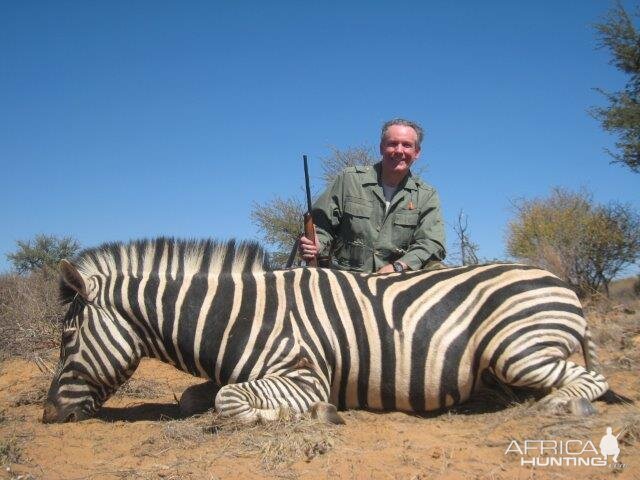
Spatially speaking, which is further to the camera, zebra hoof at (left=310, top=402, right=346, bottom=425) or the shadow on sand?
the shadow on sand

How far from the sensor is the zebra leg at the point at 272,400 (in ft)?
10.5

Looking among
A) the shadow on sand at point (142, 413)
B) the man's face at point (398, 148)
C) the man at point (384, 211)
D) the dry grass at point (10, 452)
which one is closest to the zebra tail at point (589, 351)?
the man at point (384, 211)

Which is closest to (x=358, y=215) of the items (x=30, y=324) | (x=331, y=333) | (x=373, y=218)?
(x=373, y=218)

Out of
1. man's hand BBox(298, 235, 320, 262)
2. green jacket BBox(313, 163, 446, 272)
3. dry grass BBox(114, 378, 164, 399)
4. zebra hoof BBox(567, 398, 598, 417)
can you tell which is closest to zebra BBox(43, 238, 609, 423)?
zebra hoof BBox(567, 398, 598, 417)

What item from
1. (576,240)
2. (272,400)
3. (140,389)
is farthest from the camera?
(576,240)

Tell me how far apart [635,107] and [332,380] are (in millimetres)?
11515

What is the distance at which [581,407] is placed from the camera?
10.3ft

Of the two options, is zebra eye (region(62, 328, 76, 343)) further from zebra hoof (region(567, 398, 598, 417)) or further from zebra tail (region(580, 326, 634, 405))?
zebra tail (region(580, 326, 634, 405))

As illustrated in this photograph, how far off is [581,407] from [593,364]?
718 millimetres

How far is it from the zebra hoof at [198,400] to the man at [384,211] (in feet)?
5.52

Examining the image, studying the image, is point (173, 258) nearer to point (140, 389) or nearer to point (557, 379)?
point (140, 389)

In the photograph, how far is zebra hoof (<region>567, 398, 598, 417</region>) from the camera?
3106 mm

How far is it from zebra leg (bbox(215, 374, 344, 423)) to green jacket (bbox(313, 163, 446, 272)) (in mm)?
1985

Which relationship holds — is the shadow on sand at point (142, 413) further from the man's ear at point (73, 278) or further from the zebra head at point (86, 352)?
the man's ear at point (73, 278)
